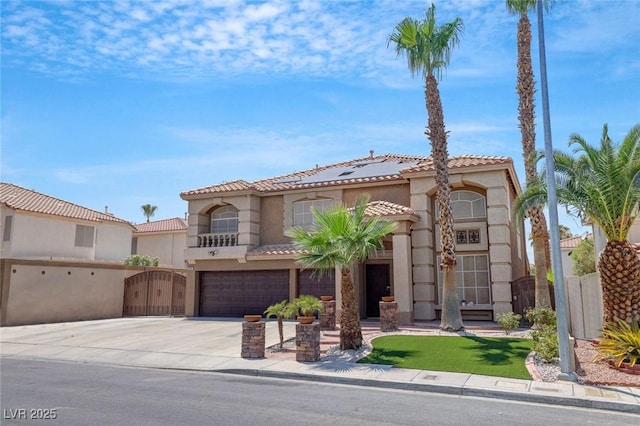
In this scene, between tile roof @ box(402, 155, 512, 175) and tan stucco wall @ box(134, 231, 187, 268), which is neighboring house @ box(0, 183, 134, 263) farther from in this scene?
tile roof @ box(402, 155, 512, 175)

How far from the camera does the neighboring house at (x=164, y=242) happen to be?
40531 mm

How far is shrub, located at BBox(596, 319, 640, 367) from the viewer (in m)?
11.2

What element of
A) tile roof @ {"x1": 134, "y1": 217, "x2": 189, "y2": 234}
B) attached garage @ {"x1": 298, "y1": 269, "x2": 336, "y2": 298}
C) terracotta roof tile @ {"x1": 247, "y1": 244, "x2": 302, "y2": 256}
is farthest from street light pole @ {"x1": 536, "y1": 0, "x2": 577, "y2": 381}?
tile roof @ {"x1": 134, "y1": 217, "x2": 189, "y2": 234}

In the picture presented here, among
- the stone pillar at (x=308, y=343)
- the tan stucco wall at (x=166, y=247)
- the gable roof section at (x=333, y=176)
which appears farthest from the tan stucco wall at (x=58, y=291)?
the stone pillar at (x=308, y=343)

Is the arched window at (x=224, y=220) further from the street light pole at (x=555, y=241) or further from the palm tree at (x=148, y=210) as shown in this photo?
the palm tree at (x=148, y=210)

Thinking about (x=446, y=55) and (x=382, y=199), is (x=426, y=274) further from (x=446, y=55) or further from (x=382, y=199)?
(x=446, y=55)

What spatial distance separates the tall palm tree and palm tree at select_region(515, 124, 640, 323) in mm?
4387

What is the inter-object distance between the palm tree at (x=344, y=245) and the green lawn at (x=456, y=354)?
3.78ft

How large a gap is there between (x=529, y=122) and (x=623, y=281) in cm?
827

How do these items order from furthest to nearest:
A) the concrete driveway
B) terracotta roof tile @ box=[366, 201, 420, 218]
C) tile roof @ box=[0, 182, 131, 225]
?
tile roof @ box=[0, 182, 131, 225]
terracotta roof tile @ box=[366, 201, 420, 218]
the concrete driveway

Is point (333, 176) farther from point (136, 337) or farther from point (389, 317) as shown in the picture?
point (136, 337)

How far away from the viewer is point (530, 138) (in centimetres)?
1836

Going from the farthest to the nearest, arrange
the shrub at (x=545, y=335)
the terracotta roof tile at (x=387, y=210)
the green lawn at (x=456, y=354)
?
the terracotta roof tile at (x=387, y=210) < the shrub at (x=545, y=335) < the green lawn at (x=456, y=354)

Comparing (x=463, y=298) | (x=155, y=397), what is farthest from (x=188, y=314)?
(x=155, y=397)
